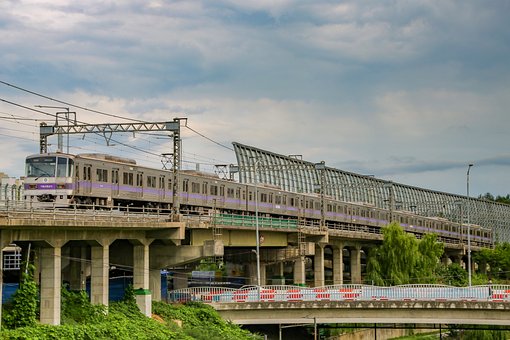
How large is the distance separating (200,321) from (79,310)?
32.2 feet

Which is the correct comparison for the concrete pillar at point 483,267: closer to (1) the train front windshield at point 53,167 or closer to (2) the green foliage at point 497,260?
(2) the green foliage at point 497,260

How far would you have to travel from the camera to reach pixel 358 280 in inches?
3600

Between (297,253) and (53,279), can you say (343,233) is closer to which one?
(297,253)

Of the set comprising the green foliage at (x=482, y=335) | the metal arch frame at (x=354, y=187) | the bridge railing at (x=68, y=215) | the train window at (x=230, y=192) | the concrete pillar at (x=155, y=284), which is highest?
the metal arch frame at (x=354, y=187)

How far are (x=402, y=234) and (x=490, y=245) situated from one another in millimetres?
73576

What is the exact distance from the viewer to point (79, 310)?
36.2 metres

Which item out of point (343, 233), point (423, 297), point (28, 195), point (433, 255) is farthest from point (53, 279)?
point (433, 255)

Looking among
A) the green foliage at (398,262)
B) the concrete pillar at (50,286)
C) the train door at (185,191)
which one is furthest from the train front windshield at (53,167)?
the green foliage at (398,262)

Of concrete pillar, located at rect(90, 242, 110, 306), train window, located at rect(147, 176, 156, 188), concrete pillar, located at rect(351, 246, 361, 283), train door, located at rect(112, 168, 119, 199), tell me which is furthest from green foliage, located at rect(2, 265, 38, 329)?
concrete pillar, located at rect(351, 246, 361, 283)

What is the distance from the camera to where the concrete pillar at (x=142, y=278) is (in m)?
41.6

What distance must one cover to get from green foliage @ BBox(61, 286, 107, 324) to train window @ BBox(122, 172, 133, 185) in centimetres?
1668

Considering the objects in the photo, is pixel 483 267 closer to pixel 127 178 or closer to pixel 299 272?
pixel 299 272

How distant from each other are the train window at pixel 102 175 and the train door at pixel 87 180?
97cm

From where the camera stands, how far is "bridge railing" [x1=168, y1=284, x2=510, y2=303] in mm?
45656
